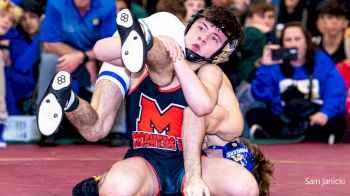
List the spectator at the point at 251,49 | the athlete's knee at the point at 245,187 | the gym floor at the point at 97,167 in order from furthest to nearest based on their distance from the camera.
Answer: the spectator at the point at 251,49 < the gym floor at the point at 97,167 < the athlete's knee at the point at 245,187

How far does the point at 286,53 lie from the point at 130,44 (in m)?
4.73

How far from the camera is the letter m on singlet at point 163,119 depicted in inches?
209

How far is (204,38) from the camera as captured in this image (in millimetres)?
5301

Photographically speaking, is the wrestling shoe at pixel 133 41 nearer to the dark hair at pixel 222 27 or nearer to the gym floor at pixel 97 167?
the dark hair at pixel 222 27

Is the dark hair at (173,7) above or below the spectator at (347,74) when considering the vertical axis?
above

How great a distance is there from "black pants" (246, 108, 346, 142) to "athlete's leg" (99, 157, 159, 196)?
4416 millimetres

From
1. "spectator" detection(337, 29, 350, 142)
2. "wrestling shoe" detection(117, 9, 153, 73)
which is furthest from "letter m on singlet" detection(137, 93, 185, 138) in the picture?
"spectator" detection(337, 29, 350, 142)

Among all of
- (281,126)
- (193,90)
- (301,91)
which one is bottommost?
(281,126)

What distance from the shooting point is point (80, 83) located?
8.72 m

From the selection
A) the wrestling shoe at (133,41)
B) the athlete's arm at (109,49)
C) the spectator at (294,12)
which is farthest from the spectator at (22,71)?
the wrestling shoe at (133,41)

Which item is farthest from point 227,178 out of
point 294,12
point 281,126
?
point 294,12

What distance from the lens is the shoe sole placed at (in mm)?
4727

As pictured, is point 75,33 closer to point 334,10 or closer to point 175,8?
point 175,8

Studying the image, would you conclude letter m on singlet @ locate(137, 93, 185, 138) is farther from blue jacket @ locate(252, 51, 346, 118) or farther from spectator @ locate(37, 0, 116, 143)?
blue jacket @ locate(252, 51, 346, 118)
